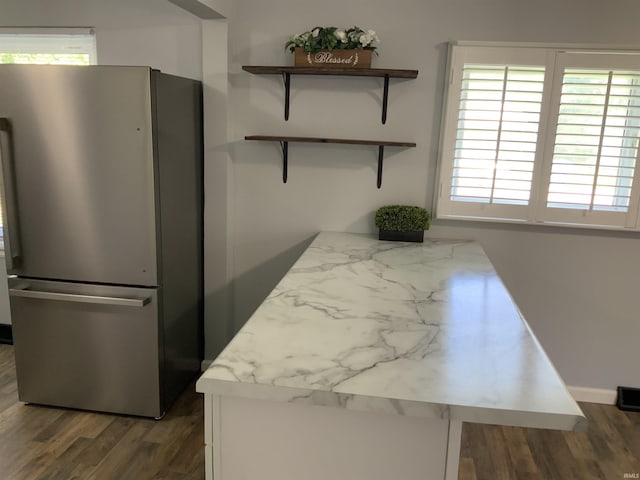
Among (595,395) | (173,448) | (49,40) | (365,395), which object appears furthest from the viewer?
(49,40)

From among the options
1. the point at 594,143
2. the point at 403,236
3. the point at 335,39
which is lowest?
the point at 403,236

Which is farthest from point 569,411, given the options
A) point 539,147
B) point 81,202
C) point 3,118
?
point 3,118

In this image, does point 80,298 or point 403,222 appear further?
point 403,222

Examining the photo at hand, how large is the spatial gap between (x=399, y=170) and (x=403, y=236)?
0.39m

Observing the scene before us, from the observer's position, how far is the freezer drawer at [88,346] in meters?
2.57

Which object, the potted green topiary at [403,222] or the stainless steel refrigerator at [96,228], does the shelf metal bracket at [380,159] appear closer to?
the potted green topiary at [403,222]

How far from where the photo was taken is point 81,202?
8.21 feet

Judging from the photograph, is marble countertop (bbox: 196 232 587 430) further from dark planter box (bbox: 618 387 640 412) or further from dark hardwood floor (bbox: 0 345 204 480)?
dark planter box (bbox: 618 387 640 412)

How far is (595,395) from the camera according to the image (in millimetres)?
2980

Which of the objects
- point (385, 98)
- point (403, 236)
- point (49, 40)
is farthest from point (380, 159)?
point (49, 40)

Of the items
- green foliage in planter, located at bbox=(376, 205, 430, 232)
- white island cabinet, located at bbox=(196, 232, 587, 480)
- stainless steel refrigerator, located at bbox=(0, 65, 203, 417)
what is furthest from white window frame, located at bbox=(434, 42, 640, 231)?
stainless steel refrigerator, located at bbox=(0, 65, 203, 417)

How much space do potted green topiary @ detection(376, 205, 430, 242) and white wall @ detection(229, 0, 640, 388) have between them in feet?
0.54

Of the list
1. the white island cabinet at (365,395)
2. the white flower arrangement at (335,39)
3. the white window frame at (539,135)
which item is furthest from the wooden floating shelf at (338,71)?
the white island cabinet at (365,395)

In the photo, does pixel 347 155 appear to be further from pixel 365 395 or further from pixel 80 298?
pixel 365 395
